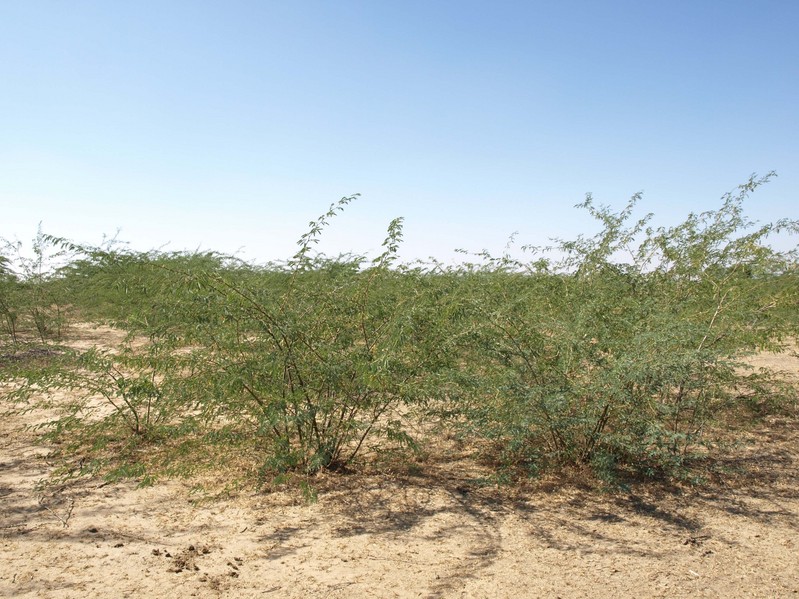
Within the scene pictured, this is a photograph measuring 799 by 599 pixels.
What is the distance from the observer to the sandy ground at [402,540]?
3463 mm

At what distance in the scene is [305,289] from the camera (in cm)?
518

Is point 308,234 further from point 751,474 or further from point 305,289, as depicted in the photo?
point 751,474

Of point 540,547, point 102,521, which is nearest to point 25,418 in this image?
point 102,521

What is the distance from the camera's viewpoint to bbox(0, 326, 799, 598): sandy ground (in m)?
3.46

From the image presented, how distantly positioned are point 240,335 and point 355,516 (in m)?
1.71

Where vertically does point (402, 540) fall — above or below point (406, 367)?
below

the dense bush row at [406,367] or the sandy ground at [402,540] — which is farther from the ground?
the dense bush row at [406,367]

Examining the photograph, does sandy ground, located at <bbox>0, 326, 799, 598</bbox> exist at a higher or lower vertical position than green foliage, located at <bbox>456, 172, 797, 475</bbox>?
lower

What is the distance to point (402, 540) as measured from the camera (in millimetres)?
4043

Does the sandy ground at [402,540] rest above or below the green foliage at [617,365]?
below

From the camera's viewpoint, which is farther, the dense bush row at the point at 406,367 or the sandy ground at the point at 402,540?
the dense bush row at the point at 406,367

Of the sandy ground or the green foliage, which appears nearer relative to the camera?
the sandy ground

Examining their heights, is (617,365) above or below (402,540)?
above

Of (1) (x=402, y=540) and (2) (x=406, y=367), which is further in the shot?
(2) (x=406, y=367)
